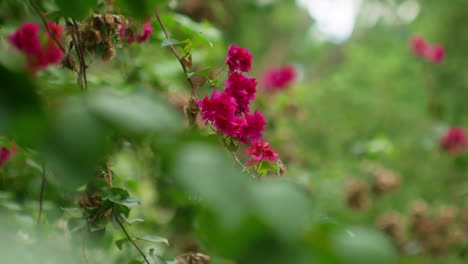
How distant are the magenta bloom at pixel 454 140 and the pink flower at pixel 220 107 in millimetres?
1627

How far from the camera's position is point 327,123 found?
262 centimetres

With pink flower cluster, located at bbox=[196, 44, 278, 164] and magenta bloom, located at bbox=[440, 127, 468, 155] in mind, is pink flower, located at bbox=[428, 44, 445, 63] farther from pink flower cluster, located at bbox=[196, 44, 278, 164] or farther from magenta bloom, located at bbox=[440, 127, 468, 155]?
pink flower cluster, located at bbox=[196, 44, 278, 164]

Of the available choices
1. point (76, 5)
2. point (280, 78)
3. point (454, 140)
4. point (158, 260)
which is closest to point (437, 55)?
point (454, 140)

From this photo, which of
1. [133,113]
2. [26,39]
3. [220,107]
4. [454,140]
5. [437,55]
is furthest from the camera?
[437,55]

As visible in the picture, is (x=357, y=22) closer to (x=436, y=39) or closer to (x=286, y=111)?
(x=436, y=39)

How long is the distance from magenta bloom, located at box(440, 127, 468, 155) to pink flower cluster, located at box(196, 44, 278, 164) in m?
1.57

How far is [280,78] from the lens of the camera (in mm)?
1558

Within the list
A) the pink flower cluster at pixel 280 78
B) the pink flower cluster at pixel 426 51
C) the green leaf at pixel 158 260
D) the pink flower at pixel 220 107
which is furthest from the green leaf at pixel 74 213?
the pink flower cluster at pixel 426 51

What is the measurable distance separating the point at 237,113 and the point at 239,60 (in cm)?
7

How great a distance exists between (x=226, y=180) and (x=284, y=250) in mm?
38

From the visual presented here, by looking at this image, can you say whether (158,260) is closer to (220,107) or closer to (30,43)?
(220,107)

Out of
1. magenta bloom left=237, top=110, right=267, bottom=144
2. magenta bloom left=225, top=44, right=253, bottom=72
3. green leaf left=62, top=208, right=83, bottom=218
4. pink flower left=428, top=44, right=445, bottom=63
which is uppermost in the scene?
pink flower left=428, top=44, right=445, bottom=63

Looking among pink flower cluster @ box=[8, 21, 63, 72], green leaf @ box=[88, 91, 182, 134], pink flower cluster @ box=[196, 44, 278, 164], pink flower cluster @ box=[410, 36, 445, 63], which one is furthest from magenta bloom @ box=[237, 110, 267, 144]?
pink flower cluster @ box=[410, 36, 445, 63]

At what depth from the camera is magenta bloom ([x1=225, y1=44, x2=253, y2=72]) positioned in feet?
1.71
